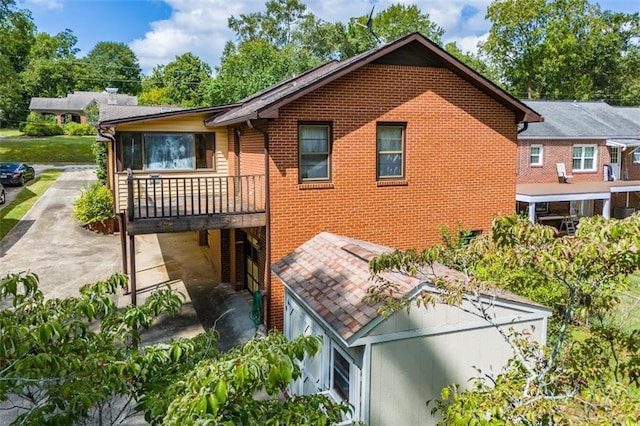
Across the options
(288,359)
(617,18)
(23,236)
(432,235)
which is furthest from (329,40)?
(288,359)

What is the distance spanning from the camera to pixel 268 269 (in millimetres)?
11898

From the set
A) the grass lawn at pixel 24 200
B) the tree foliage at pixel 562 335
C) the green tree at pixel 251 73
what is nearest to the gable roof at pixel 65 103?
the green tree at pixel 251 73

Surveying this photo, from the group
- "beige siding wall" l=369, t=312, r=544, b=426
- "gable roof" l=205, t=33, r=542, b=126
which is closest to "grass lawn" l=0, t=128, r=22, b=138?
"gable roof" l=205, t=33, r=542, b=126

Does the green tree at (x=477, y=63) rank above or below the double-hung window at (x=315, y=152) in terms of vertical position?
above

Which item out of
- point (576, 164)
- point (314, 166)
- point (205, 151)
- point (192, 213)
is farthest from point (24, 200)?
point (576, 164)

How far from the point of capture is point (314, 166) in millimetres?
12242

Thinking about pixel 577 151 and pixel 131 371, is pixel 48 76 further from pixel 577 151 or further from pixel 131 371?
pixel 131 371

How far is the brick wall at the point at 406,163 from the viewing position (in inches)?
469

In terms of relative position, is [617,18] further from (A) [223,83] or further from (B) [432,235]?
(B) [432,235]

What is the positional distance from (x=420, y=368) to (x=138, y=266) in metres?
13.7

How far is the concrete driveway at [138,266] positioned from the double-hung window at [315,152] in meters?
4.03

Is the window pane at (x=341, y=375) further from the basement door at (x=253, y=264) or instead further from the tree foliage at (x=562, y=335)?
the basement door at (x=253, y=264)

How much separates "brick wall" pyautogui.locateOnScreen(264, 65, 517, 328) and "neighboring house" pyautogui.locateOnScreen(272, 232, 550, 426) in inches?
151

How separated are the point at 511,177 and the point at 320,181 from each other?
6.27 m
